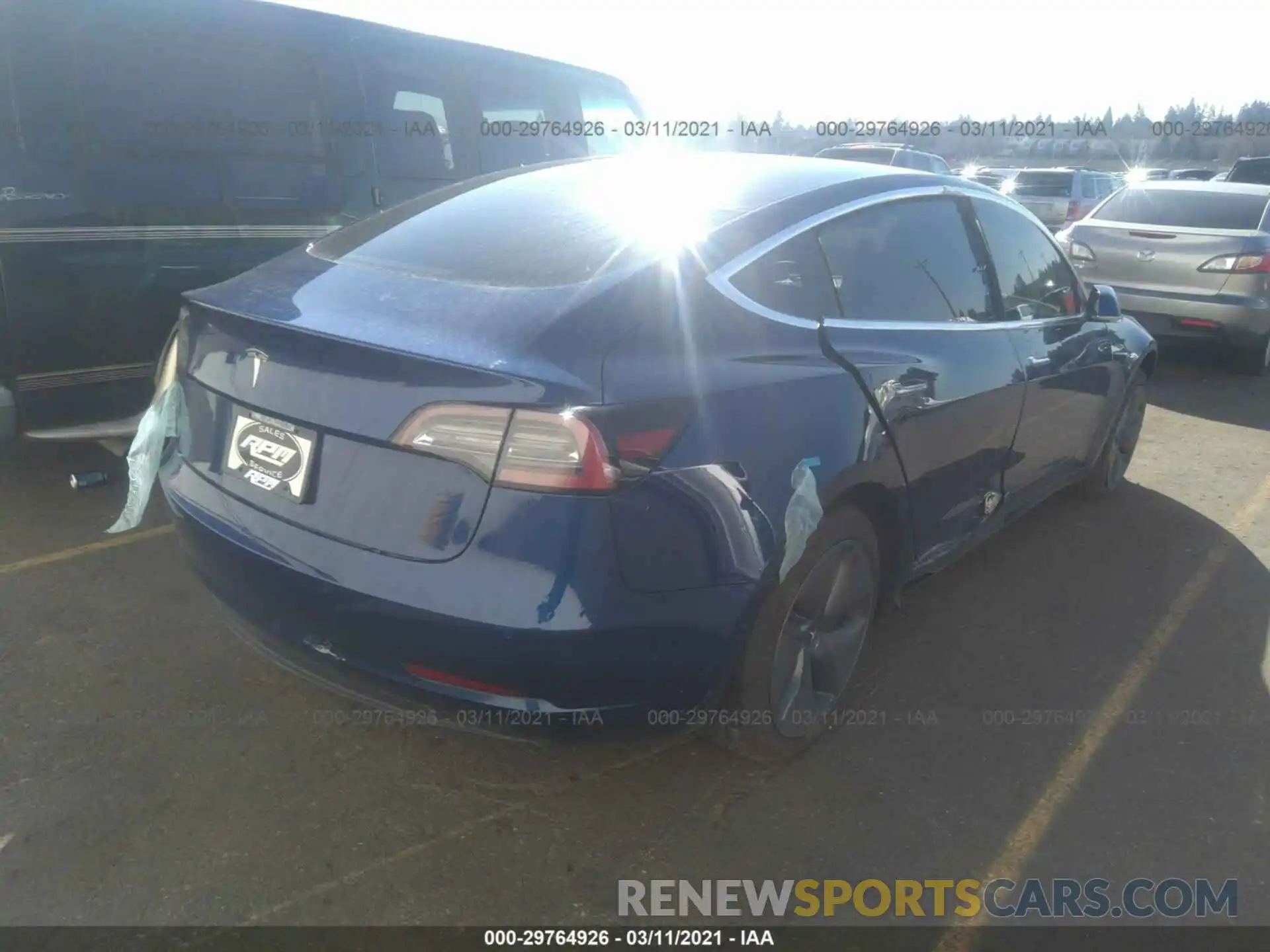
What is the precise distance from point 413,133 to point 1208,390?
640cm

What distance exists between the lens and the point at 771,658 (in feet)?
8.41

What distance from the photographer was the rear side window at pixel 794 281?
255cm

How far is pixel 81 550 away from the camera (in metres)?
3.91

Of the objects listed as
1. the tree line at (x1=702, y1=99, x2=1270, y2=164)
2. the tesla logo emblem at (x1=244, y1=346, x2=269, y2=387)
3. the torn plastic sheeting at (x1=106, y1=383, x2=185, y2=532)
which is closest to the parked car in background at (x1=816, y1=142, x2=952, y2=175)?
the tree line at (x1=702, y1=99, x2=1270, y2=164)

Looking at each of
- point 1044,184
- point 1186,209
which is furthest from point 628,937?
point 1044,184

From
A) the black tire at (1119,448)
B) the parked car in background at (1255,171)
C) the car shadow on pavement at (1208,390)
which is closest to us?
the black tire at (1119,448)

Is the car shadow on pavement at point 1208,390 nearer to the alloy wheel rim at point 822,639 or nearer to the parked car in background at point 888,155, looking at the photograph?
the alloy wheel rim at point 822,639

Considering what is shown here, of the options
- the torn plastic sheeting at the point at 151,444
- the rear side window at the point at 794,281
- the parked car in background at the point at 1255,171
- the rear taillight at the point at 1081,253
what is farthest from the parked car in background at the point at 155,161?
the parked car in background at the point at 1255,171

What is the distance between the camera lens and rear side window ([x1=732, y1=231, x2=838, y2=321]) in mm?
2553

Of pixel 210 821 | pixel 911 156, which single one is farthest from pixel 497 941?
pixel 911 156

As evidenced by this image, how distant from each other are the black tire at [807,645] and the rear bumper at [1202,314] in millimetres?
5974

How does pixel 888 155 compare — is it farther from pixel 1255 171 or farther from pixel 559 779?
pixel 559 779

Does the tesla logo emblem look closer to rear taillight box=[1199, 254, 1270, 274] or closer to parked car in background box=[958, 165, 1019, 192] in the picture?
rear taillight box=[1199, 254, 1270, 274]

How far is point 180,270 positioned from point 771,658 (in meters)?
3.09
